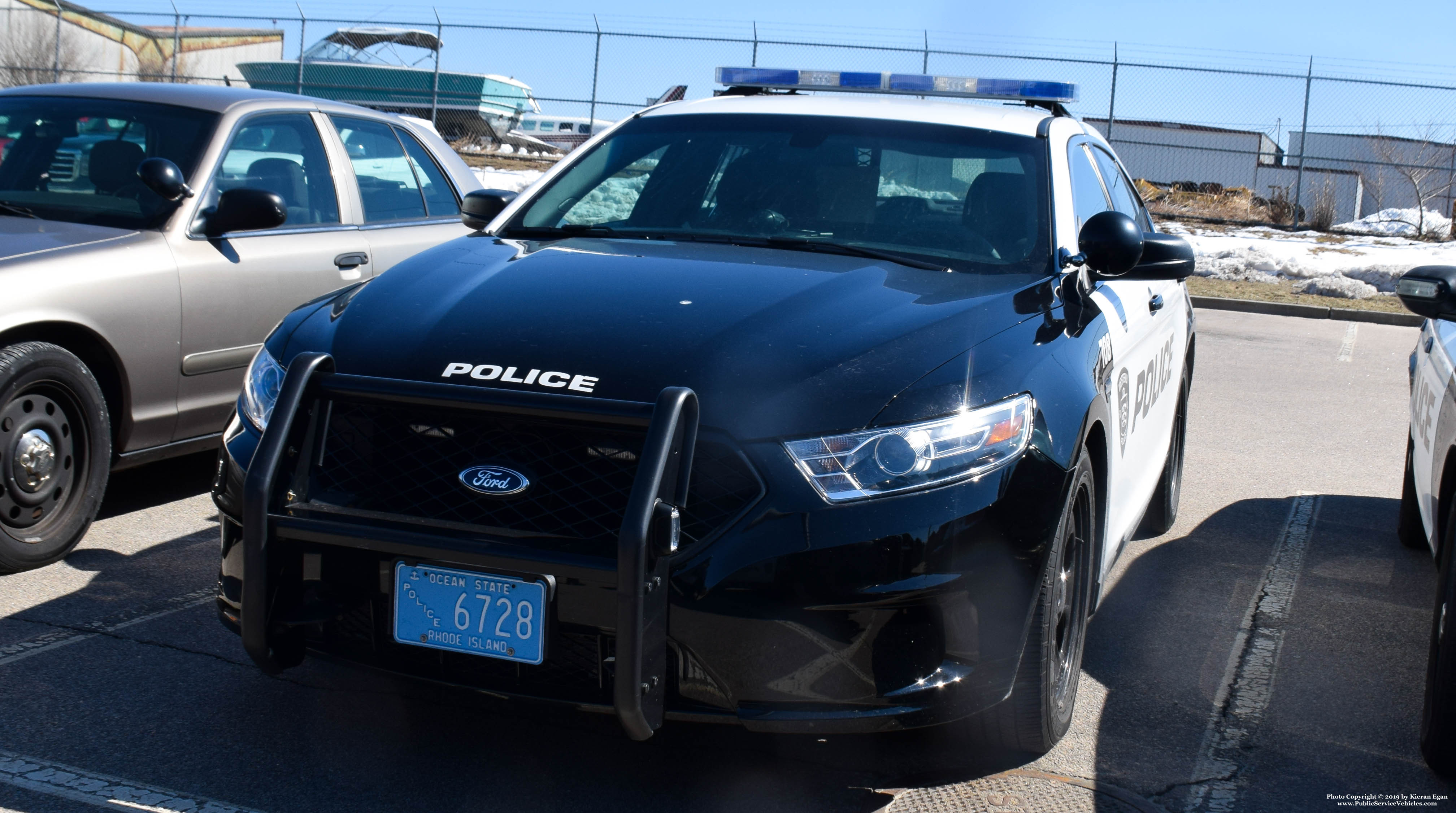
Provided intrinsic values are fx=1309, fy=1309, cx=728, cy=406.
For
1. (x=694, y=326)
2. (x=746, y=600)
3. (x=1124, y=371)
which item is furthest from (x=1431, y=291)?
(x=746, y=600)

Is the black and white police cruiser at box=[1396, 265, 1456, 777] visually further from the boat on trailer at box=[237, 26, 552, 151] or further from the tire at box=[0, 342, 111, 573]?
the boat on trailer at box=[237, 26, 552, 151]

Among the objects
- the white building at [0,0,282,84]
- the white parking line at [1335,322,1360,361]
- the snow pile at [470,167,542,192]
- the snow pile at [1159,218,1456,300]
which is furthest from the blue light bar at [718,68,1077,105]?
the white building at [0,0,282,84]

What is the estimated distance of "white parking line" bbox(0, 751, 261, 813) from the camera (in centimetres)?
269

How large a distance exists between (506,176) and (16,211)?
16.3 metres

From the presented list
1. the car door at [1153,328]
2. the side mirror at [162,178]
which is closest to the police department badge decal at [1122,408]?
the car door at [1153,328]

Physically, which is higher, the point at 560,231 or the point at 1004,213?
the point at 1004,213

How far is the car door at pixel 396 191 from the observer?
567cm

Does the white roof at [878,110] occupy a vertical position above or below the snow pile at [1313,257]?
above

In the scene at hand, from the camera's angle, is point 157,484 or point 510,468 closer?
point 510,468

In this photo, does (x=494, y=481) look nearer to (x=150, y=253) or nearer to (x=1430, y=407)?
(x=150, y=253)

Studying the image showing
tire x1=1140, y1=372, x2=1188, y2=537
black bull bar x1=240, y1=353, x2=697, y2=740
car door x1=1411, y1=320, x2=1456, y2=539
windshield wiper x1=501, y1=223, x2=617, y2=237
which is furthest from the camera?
tire x1=1140, y1=372, x2=1188, y2=537

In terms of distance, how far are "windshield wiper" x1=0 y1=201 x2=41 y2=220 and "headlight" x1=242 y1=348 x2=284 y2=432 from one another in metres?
2.19

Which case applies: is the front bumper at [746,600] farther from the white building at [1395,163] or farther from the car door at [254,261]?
the white building at [1395,163]

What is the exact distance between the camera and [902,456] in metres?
2.57
